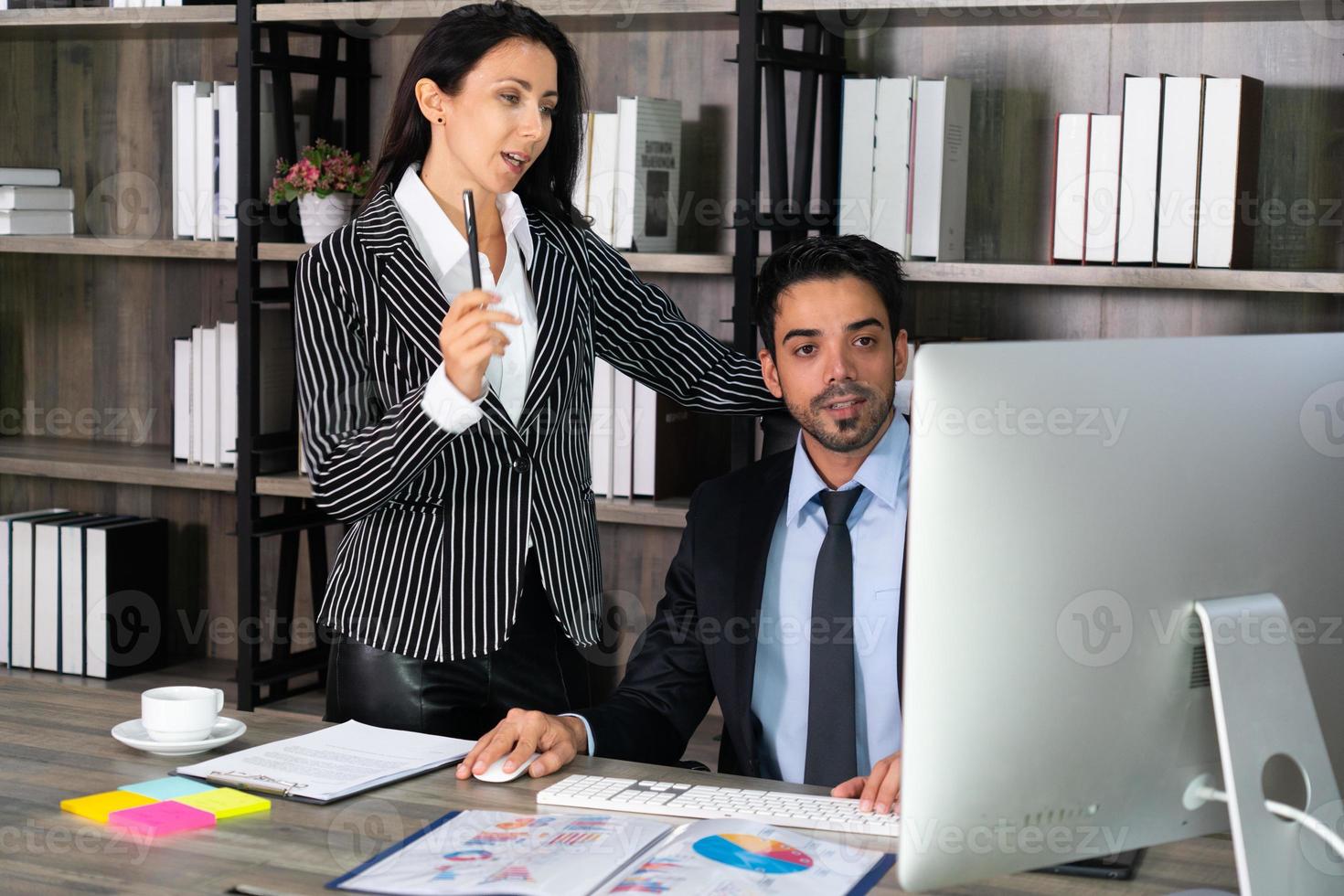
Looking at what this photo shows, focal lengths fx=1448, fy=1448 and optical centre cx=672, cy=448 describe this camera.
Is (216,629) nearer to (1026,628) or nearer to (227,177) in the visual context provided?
(227,177)

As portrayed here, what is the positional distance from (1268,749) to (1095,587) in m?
0.19

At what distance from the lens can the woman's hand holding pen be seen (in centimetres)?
158

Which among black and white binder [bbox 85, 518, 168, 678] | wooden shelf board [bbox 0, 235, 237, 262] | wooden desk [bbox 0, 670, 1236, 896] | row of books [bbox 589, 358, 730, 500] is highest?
wooden shelf board [bbox 0, 235, 237, 262]

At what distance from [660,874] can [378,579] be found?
0.81m

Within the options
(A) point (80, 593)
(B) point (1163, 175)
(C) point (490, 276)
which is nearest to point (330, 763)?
(C) point (490, 276)

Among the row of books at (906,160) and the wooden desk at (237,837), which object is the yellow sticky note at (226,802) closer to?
the wooden desk at (237,837)

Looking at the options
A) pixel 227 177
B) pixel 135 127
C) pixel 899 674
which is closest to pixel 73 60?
pixel 135 127

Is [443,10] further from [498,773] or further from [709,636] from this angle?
[498,773]

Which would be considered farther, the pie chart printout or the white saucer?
the white saucer

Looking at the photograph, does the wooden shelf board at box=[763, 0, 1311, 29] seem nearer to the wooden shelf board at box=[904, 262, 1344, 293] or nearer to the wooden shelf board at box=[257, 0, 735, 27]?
the wooden shelf board at box=[257, 0, 735, 27]

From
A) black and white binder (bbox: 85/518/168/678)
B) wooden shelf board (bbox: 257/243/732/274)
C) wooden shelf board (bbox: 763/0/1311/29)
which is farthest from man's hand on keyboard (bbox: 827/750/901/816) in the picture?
black and white binder (bbox: 85/518/168/678)

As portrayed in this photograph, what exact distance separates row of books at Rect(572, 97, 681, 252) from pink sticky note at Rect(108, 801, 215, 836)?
160 centimetres

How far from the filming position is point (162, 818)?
134 cm

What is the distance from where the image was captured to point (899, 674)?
64.6 inches
